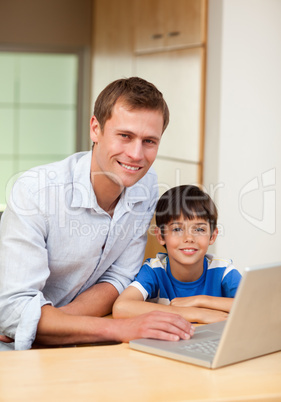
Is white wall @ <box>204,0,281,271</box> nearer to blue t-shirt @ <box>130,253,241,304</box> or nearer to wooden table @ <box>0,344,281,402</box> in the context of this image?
blue t-shirt @ <box>130,253,241,304</box>

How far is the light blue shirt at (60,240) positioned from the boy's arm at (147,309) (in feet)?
0.34

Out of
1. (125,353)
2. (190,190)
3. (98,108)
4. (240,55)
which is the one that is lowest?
(125,353)

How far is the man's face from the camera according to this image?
5.30 feet

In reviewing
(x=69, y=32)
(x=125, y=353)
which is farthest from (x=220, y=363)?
(x=69, y=32)

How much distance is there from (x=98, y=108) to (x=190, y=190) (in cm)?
42

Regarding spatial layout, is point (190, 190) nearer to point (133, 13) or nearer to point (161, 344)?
point (161, 344)

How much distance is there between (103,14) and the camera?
532 centimetres

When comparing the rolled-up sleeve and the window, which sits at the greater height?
the window

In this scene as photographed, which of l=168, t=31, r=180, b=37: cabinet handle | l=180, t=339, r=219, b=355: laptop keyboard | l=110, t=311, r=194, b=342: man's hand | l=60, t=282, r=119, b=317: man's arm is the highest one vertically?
l=168, t=31, r=180, b=37: cabinet handle

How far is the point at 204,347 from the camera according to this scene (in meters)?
1.22

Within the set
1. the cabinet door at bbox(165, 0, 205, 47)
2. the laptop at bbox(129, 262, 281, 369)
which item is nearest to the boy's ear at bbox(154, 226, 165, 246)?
the laptop at bbox(129, 262, 281, 369)

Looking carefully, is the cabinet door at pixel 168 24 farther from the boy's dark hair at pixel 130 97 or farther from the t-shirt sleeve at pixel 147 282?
the t-shirt sleeve at pixel 147 282

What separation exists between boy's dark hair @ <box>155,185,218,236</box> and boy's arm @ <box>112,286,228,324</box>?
272 millimetres

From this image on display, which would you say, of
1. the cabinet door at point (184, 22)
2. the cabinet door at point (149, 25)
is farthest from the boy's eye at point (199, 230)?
the cabinet door at point (149, 25)
